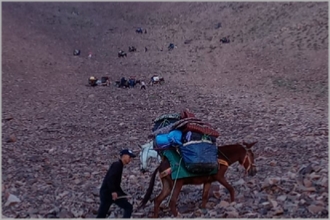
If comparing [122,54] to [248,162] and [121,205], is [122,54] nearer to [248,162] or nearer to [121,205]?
[248,162]

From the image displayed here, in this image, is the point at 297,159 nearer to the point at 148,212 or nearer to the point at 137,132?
the point at 148,212

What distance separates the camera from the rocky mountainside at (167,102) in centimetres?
842

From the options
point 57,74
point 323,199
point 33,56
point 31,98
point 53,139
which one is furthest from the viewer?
point 33,56

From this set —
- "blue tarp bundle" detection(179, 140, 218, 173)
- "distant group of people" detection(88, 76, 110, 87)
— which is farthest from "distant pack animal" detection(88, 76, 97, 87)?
"blue tarp bundle" detection(179, 140, 218, 173)

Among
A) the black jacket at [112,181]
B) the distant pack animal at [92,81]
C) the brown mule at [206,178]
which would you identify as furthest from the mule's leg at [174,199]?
the distant pack animal at [92,81]

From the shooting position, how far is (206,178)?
7863mm

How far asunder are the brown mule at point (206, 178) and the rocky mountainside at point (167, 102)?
0.26m

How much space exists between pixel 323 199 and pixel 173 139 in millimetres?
Result: 2606

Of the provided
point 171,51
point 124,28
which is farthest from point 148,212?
point 124,28

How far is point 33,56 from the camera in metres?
27.1

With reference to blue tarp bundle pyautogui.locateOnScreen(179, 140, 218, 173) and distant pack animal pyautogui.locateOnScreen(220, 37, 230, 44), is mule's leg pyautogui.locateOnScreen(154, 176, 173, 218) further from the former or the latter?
distant pack animal pyautogui.locateOnScreen(220, 37, 230, 44)

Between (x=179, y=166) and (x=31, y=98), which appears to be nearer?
(x=179, y=166)

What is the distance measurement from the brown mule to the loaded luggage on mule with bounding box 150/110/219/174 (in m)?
0.18

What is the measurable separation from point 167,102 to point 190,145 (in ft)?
31.9
